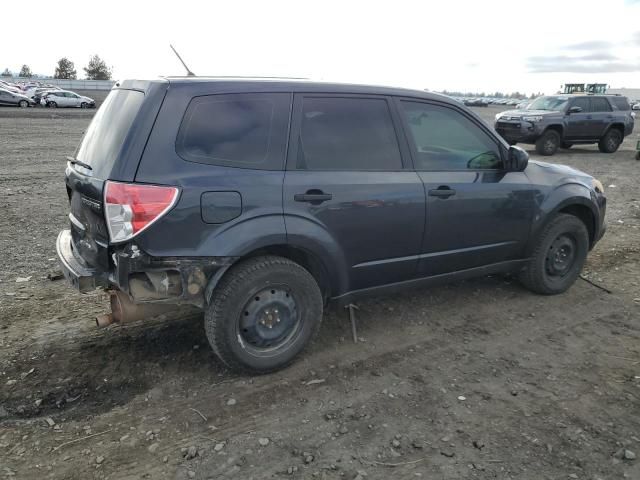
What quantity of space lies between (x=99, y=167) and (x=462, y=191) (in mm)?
2637

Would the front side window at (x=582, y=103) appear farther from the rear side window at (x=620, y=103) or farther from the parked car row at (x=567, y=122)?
the rear side window at (x=620, y=103)

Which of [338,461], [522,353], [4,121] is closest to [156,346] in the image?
[338,461]

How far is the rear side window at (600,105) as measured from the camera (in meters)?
16.5

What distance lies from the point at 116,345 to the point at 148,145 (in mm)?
1689

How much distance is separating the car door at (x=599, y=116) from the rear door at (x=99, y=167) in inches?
656

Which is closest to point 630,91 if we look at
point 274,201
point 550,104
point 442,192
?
point 550,104

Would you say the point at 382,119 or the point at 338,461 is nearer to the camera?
the point at 338,461

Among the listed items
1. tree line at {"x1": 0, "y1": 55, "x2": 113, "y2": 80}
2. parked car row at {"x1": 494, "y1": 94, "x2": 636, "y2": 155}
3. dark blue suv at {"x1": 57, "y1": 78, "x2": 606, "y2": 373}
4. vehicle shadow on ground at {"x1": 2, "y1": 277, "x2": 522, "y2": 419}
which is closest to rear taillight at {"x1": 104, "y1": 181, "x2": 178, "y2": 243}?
dark blue suv at {"x1": 57, "y1": 78, "x2": 606, "y2": 373}

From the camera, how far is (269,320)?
348cm

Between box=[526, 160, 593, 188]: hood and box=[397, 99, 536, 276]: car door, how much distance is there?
220mm

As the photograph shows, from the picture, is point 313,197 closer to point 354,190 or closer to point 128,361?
point 354,190

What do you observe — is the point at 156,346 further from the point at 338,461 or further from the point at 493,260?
the point at 493,260

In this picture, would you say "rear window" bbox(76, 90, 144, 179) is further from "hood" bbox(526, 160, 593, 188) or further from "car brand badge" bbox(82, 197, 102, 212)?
"hood" bbox(526, 160, 593, 188)

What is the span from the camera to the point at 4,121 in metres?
21.9
